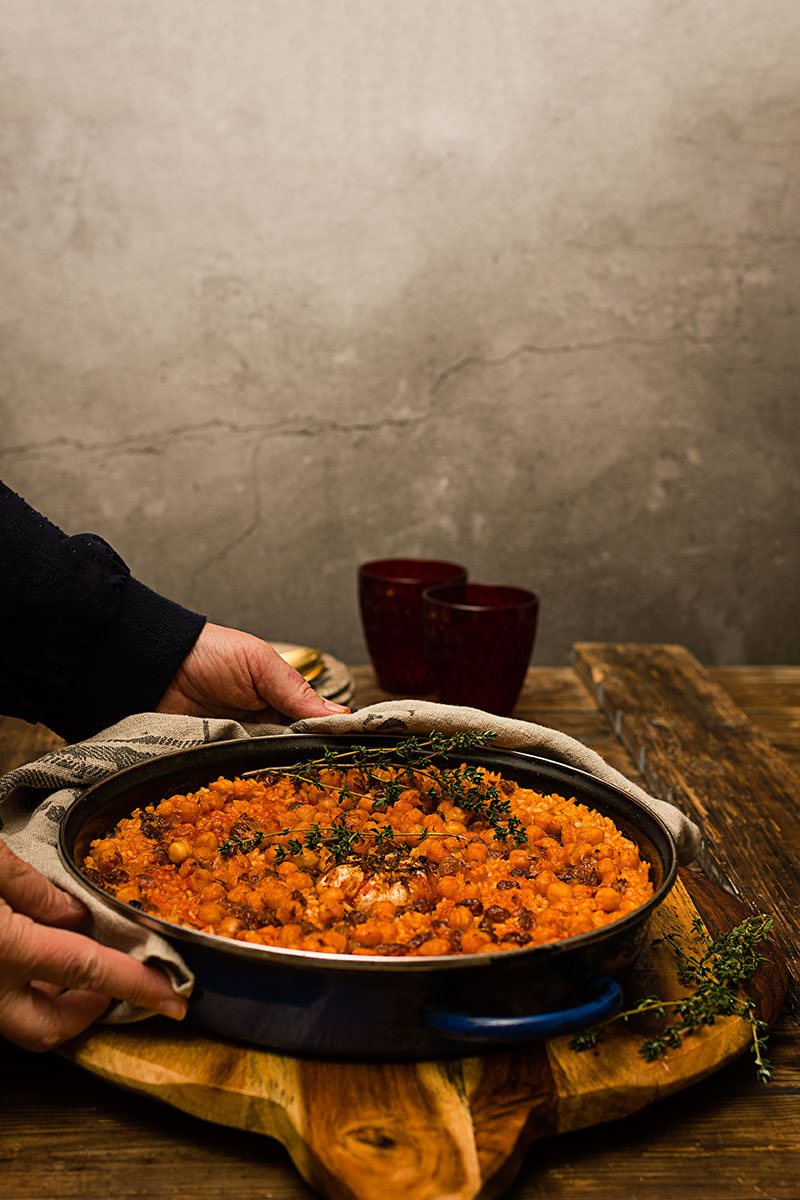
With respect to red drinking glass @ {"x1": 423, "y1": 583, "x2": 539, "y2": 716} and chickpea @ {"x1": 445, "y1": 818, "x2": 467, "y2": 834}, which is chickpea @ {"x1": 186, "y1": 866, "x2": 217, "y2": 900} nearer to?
chickpea @ {"x1": 445, "y1": 818, "x2": 467, "y2": 834}

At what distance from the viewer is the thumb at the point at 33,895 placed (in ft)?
2.62

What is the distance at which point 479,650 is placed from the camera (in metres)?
1.54

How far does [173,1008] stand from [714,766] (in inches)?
37.9

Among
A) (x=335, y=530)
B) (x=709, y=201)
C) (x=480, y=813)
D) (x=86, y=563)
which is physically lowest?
(x=335, y=530)

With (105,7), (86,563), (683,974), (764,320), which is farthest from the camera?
(764,320)

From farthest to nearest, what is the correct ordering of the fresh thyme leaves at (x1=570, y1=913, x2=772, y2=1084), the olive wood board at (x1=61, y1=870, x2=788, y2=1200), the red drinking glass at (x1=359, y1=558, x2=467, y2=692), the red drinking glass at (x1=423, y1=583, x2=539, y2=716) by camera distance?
the red drinking glass at (x1=359, y1=558, x2=467, y2=692)
the red drinking glass at (x1=423, y1=583, x2=539, y2=716)
the fresh thyme leaves at (x1=570, y1=913, x2=772, y2=1084)
the olive wood board at (x1=61, y1=870, x2=788, y2=1200)

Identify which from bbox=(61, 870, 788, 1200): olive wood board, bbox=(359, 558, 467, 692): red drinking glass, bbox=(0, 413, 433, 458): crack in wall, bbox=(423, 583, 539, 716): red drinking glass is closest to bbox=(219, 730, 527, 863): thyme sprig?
bbox=(61, 870, 788, 1200): olive wood board

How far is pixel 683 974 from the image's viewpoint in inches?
35.5

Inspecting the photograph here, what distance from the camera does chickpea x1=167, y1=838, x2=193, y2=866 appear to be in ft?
3.17

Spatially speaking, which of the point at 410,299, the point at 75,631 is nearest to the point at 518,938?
the point at 75,631

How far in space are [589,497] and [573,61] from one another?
4.13 feet

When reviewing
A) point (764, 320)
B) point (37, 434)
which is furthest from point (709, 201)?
point (37, 434)

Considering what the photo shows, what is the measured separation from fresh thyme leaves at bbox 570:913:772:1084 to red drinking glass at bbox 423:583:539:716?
25.3 inches

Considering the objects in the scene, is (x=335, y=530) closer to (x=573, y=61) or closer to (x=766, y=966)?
(x=573, y=61)
